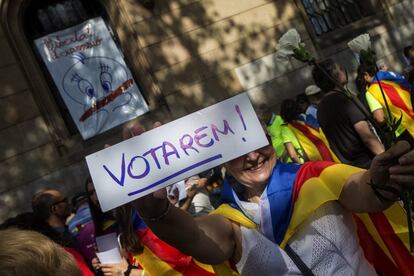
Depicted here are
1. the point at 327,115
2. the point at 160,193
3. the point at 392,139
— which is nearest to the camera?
the point at 392,139

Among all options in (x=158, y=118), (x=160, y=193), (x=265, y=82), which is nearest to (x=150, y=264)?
(x=160, y=193)

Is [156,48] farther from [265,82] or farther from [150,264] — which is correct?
[150,264]

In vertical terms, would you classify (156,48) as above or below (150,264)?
above

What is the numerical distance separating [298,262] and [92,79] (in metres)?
6.25

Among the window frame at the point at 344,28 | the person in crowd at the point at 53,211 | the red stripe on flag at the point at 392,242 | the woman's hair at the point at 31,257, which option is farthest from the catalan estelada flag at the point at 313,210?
the window frame at the point at 344,28

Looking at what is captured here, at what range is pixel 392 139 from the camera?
152cm

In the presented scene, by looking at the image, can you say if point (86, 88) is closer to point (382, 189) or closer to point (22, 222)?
point (22, 222)

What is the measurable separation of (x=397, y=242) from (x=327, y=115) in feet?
5.28

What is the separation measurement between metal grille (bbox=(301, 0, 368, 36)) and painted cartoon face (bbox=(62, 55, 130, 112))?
4.21 meters

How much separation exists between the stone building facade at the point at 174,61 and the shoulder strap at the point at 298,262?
5588 millimetres

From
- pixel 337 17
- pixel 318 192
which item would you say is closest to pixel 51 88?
pixel 337 17

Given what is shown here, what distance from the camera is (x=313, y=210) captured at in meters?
1.91

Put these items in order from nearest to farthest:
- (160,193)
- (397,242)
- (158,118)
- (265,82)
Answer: (160,193) < (397,242) < (158,118) < (265,82)

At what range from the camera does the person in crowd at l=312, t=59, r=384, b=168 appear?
3406 mm
